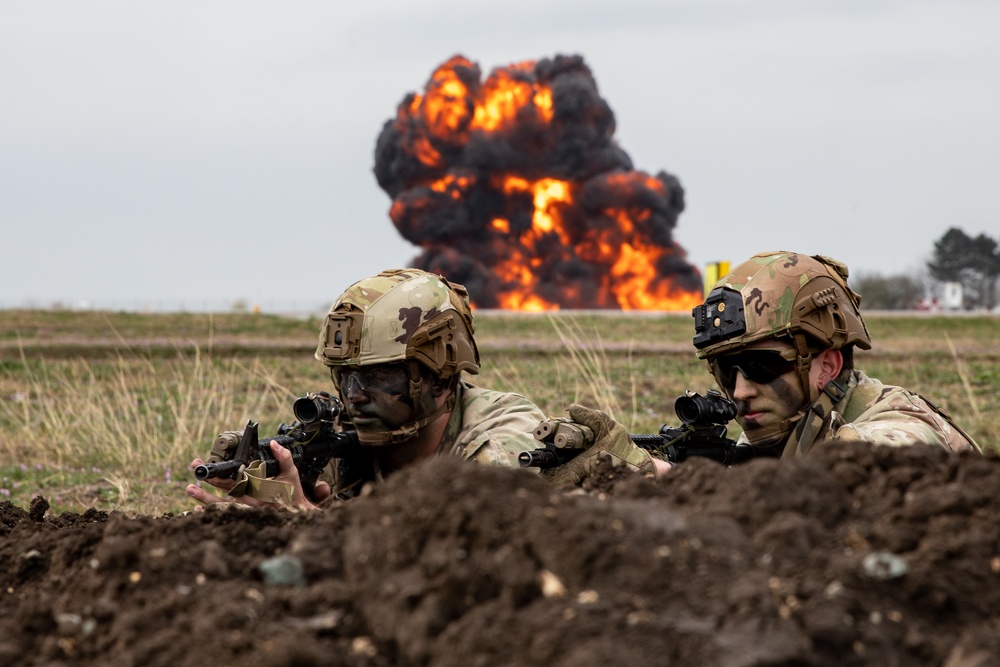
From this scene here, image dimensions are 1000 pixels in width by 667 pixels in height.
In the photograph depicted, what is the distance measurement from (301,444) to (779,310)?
7.09ft

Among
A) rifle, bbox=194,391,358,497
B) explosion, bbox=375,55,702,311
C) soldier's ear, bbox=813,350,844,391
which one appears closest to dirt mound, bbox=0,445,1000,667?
rifle, bbox=194,391,358,497

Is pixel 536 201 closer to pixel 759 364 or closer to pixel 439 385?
pixel 439 385

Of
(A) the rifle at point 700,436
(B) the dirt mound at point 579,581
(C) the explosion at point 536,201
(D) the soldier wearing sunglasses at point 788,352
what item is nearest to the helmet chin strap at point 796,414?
(D) the soldier wearing sunglasses at point 788,352

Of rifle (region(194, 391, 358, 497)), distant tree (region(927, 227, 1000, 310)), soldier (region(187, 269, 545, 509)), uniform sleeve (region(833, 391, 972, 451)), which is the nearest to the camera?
uniform sleeve (region(833, 391, 972, 451))

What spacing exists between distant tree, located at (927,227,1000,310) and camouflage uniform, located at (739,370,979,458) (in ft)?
217

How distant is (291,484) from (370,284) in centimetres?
103

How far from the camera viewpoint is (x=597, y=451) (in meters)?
4.78

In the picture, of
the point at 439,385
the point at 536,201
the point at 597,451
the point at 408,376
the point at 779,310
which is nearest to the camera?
the point at 597,451

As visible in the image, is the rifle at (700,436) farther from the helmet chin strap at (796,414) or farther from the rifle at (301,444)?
the rifle at (301,444)

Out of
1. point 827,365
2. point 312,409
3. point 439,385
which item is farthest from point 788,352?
point 312,409

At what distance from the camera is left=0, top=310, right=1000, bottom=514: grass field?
906cm

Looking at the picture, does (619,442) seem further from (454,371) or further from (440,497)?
(440,497)

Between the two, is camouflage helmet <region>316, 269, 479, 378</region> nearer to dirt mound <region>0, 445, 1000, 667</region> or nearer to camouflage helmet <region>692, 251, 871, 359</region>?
camouflage helmet <region>692, 251, 871, 359</region>

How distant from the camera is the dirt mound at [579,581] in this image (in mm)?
2160
